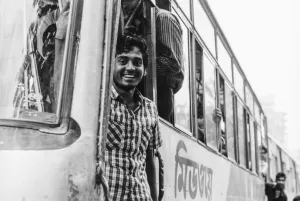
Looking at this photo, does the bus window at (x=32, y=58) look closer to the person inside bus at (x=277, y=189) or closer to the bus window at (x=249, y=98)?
the bus window at (x=249, y=98)

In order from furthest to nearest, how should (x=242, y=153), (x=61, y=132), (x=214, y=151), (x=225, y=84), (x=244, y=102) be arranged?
(x=244, y=102)
(x=242, y=153)
(x=225, y=84)
(x=214, y=151)
(x=61, y=132)

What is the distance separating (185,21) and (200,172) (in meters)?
1.28

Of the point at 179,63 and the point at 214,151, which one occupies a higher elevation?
the point at 179,63

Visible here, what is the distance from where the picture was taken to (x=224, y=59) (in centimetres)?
543

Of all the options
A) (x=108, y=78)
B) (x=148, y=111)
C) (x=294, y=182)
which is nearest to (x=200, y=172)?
(x=148, y=111)

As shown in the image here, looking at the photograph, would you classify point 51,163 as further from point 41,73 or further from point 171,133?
point 171,133

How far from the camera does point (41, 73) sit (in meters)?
1.83

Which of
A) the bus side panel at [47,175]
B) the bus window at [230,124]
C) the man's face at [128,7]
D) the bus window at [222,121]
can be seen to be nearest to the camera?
the bus side panel at [47,175]

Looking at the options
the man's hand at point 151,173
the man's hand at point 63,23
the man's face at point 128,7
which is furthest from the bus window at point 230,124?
the man's hand at point 63,23

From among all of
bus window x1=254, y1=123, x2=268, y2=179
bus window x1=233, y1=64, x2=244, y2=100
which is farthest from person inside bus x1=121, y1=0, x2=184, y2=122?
bus window x1=254, y1=123, x2=268, y2=179

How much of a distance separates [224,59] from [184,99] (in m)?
2.09

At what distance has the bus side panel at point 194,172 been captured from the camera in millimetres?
2986

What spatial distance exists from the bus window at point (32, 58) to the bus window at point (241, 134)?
4.54 meters

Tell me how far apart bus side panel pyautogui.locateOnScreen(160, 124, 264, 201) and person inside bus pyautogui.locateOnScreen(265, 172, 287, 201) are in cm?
291
